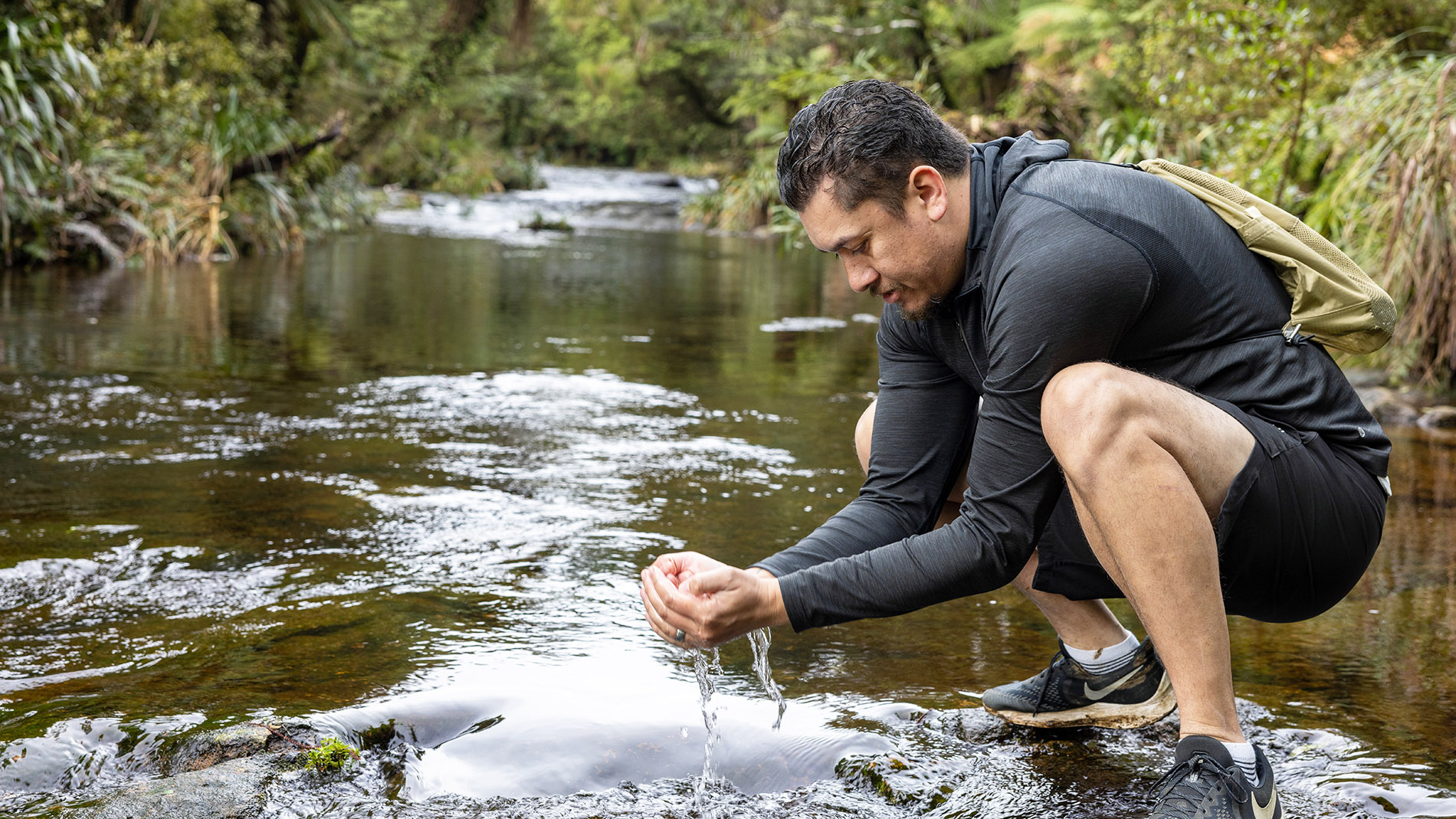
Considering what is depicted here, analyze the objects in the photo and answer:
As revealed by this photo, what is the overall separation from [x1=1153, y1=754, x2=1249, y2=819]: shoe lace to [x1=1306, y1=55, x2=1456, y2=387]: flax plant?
3.98m

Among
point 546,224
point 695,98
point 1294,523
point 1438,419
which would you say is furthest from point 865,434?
point 695,98

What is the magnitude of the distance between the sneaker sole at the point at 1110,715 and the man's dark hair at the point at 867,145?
0.96 metres

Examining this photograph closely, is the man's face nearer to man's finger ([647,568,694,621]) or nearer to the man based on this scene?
the man

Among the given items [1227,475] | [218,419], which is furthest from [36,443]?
[1227,475]

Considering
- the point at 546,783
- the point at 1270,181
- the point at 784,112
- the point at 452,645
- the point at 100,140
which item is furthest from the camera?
the point at 784,112

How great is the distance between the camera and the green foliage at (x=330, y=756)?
2.02m

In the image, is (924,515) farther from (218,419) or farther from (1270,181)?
(1270,181)

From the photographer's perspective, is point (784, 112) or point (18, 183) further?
point (784, 112)

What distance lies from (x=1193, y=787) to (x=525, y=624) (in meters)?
1.48

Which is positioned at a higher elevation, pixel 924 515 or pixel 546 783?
pixel 924 515

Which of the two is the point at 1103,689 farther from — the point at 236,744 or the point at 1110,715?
the point at 236,744

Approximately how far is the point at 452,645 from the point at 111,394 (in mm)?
3491

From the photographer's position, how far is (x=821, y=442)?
4.82m

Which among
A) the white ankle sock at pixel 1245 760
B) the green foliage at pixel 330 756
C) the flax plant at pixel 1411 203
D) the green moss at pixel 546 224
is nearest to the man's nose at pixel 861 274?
the white ankle sock at pixel 1245 760
